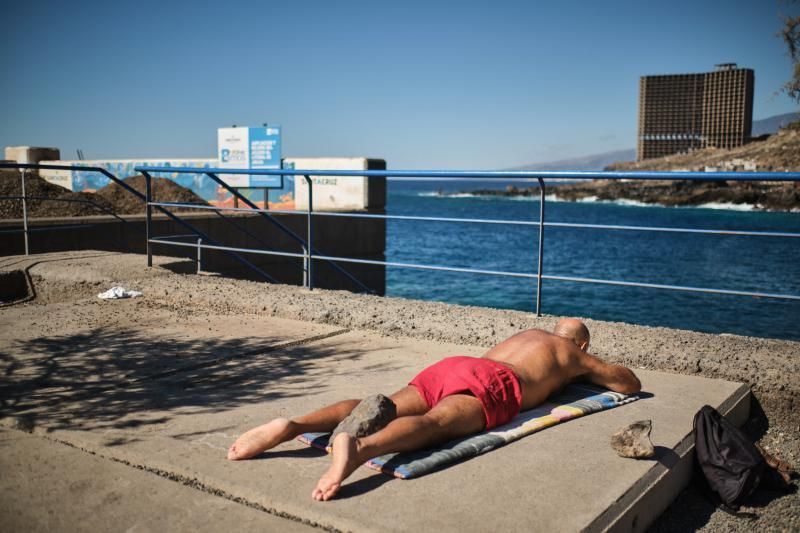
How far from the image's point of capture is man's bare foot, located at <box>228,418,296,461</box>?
307 cm

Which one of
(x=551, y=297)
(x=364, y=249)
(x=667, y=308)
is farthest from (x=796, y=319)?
(x=364, y=249)

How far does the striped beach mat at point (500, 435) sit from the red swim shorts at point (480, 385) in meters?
0.09

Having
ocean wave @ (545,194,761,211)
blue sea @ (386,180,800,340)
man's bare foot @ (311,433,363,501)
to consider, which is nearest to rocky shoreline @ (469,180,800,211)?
ocean wave @ (545,194,761,211)

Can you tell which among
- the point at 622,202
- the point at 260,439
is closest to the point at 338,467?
the point at 260,439

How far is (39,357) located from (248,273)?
11821mm

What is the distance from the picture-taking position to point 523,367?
12.1 feet

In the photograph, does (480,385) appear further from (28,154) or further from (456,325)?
(28,154)

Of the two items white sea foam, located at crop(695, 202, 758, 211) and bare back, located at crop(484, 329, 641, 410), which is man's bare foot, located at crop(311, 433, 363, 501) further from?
white sea foam, located at crop(695, 202, 758, 211)

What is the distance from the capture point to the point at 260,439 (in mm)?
3088

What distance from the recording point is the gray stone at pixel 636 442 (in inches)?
123

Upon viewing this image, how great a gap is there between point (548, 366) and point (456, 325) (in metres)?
1.69

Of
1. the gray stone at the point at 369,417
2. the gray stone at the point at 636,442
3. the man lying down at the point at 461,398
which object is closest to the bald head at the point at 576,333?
the man lying down at the point at 461,398

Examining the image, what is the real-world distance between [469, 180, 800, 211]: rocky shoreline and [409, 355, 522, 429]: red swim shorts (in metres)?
88.4

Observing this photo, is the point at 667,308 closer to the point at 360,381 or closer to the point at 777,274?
the point at 777,274
